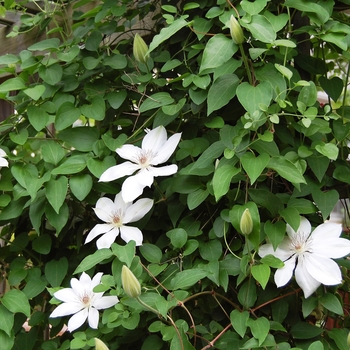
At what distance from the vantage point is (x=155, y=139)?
87cm

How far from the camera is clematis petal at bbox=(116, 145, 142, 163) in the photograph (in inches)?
34.2

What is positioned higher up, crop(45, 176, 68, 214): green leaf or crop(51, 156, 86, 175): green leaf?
crop(51, 156, 86, 175): green leaf

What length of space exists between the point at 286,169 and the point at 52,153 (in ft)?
1.36

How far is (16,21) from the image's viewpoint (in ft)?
5.08

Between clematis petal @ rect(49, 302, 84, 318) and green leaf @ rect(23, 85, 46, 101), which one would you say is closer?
clematis petal @ rect(49, 302, 84, 318)

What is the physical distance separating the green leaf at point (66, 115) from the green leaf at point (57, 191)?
102 millimetres

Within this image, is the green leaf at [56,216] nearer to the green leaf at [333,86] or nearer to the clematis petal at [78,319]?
the clematis petal at [78,319]

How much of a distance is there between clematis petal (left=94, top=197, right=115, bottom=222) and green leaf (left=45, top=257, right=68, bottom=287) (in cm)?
15

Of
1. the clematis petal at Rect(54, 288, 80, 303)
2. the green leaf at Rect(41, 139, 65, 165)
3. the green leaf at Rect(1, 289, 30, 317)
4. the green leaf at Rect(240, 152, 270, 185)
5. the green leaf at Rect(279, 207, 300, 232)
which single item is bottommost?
the green leaf at Rect(1, 289, 30, 317)

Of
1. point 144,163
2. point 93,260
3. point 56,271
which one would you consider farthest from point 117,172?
point 56,271

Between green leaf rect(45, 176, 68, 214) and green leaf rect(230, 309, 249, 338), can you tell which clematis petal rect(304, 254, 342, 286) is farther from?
green leaf rect(45, 176, 68, 214)

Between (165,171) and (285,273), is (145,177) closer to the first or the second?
(165,171)

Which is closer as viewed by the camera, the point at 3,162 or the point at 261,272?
the point at 261,272

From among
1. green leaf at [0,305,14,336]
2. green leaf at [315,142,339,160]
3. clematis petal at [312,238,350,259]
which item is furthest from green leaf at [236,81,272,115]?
green leaf at [0,305,14,336]
